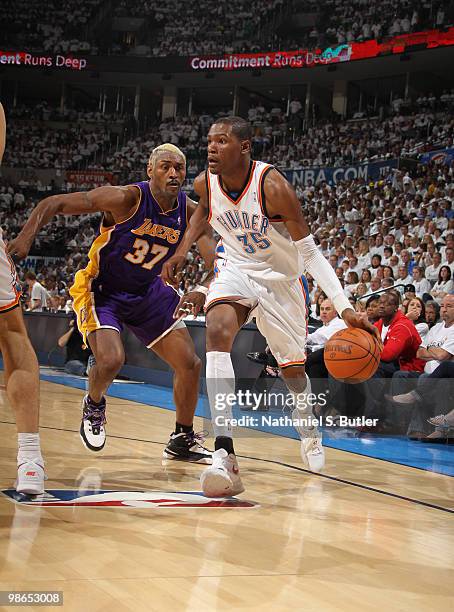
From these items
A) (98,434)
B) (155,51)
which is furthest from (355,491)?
(155,51)

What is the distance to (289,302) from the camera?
451 cm

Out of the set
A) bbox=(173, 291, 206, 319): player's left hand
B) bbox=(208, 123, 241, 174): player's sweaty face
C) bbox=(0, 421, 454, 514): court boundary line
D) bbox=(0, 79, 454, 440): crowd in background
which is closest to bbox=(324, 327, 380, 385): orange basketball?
bbox=(0, 421, 454, 514): court boundary line

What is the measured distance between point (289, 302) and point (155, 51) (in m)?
26.9

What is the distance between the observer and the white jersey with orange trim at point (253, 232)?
4.25m

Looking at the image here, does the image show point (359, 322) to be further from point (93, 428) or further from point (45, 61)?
point (45, 61)

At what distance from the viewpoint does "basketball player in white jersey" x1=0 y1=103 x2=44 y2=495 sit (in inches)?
137

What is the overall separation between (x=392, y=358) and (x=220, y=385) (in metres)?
3.32

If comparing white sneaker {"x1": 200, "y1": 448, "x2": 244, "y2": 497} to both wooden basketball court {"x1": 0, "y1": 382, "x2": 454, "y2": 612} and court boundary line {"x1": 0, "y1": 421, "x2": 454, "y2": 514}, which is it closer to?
wooden basketball court {"x1": 0, "y1": 382, "x2": 454, "y2": 612}

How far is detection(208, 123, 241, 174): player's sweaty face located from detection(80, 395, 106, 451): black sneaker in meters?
1.63

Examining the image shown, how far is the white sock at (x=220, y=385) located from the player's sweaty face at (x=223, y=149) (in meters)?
1.01

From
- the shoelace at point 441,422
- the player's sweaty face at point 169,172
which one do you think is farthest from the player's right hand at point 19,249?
the shoelace at point 441,422

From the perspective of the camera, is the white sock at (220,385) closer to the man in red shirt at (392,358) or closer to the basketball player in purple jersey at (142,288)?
the basketball player in purple jersey at (142,288)

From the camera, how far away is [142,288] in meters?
5.04

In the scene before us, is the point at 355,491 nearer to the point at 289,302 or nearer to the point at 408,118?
the point at 289,302
